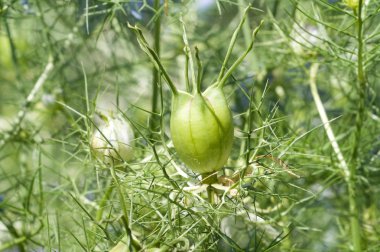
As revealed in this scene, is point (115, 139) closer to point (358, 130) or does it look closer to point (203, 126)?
point (203, 126)

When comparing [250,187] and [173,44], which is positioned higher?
[250,187]

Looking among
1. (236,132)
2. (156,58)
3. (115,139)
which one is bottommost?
(236,132)

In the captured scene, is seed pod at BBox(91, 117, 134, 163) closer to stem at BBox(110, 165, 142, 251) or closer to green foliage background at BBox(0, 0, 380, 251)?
green foliage background at BBox(0, 0, 380, 251)

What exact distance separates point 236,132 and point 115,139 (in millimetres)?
383

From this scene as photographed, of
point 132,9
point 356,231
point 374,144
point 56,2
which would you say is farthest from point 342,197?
point 56,2

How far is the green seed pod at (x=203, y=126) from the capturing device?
0.55 meters

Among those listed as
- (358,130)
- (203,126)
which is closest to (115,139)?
(203,126)

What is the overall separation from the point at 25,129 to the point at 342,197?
47 centimetres

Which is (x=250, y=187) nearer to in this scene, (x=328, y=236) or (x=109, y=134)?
(x=109, y=134)

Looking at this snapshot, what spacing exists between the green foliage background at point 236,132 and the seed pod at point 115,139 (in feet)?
0.03

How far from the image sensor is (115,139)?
2.29ft

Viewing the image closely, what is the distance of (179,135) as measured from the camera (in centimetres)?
56

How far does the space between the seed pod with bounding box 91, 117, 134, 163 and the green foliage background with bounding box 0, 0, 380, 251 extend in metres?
0.01

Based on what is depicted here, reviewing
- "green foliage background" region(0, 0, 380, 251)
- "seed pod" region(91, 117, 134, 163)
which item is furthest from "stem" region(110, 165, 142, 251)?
"seed pod" region(91, 117, 134, 163)
